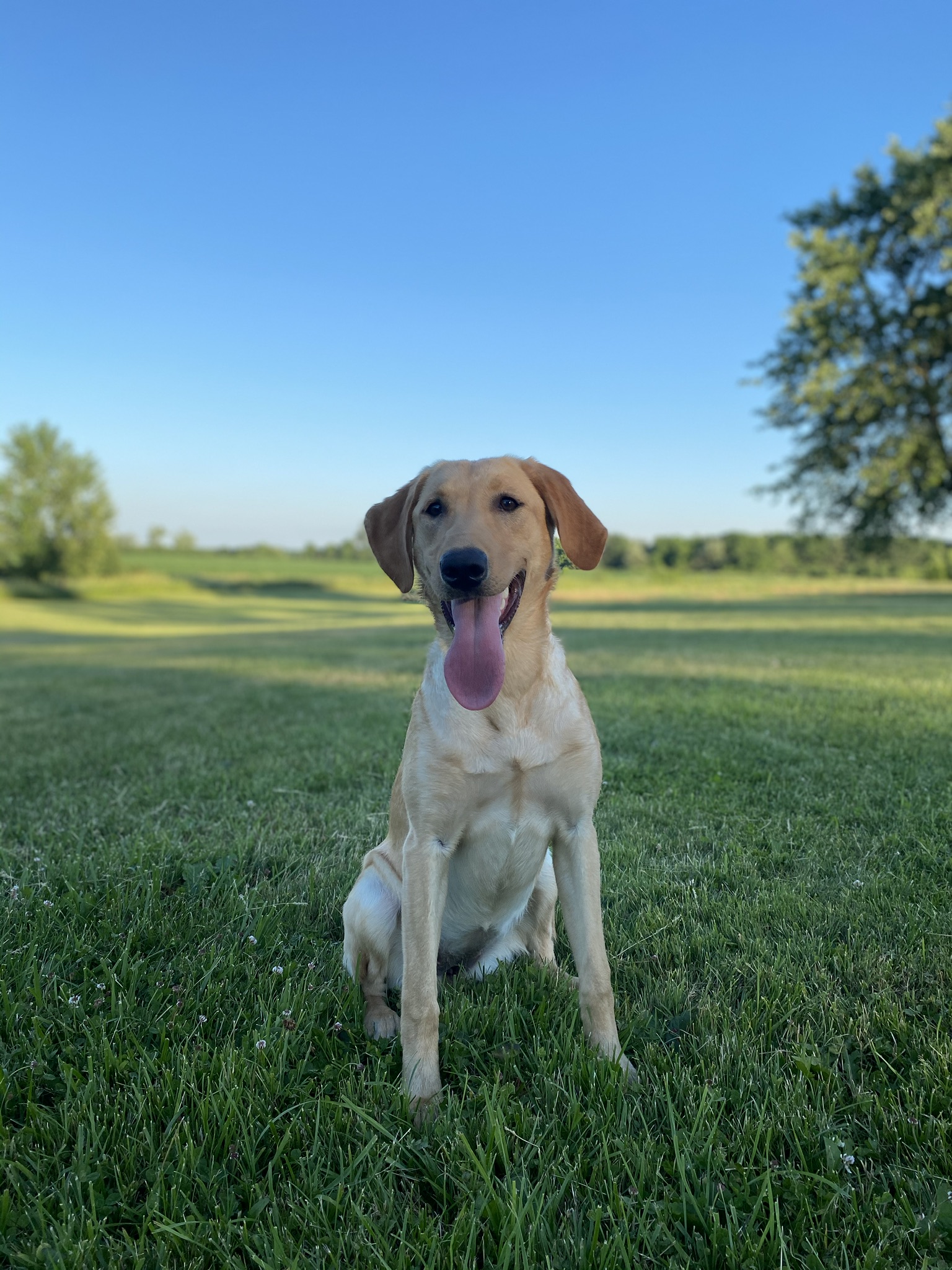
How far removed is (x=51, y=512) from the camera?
57688 millimetres

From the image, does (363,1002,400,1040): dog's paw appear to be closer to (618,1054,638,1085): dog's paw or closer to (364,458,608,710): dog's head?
(618,1054,638,1085): dog's paw


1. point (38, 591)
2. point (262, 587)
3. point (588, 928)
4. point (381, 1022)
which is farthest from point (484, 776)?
point (262, 587)

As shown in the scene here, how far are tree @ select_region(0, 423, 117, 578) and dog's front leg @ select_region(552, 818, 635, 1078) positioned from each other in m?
61.1

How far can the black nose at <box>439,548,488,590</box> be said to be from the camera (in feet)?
7.74

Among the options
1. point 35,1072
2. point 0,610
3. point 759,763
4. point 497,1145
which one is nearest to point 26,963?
point 35,1072

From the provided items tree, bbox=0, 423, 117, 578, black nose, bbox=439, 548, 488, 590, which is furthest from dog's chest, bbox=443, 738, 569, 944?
tree, bbox=0, 423, 117, 578

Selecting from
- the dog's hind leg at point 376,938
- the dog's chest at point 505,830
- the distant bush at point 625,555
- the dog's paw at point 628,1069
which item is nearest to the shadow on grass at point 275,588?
the distant bush at point 625,555

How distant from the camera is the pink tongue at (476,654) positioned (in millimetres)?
2393

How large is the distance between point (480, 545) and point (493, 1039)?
5.02 ft

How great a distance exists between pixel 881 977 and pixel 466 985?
1.38m

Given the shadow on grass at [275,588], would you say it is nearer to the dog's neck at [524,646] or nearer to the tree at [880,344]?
the tree at [880,344]

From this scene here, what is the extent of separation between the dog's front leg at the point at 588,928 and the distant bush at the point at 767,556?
46.1 metres

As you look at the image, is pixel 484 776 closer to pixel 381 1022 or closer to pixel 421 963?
pixel 421 963

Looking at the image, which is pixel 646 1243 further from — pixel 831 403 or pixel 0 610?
pixel 0 610
